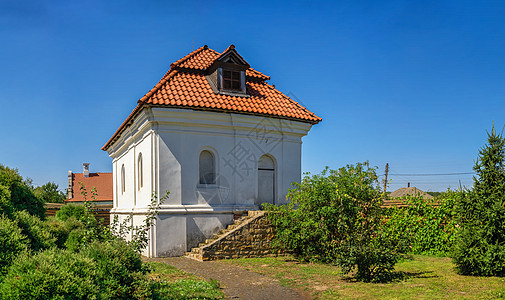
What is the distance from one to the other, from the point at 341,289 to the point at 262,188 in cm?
860

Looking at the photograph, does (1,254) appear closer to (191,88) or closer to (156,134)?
(156,134)

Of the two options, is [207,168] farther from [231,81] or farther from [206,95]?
[231,81]

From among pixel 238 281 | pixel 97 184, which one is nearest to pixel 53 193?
pixel 97 184

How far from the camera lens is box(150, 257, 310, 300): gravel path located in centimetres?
881

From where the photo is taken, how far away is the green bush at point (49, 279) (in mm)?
5133

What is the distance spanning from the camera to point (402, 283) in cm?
933

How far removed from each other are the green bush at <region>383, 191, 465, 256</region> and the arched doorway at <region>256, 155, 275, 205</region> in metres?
4.91

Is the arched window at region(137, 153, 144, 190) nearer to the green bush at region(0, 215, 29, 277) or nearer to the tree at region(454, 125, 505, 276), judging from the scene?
the green bush at region(0, 215, 29, 277)

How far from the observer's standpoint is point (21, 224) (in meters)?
7.71

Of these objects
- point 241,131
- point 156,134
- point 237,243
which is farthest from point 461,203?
point 156,134

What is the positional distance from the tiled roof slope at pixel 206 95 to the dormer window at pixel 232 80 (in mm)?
533

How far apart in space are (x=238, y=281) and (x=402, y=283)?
12.8 ft

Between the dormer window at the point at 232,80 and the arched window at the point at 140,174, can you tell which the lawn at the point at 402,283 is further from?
the dormer window at the point at 232,80

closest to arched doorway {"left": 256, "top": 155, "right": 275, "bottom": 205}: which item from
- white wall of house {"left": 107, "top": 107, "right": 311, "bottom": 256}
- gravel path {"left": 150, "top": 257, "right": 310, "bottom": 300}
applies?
white wall of house {"left": 107, "top": 107, "right": 311, "bottom": 256}
